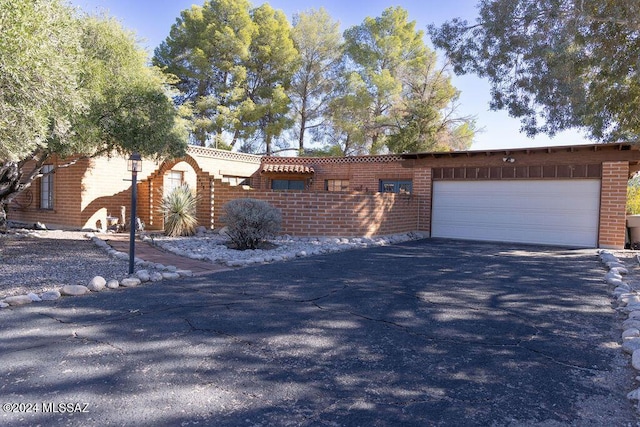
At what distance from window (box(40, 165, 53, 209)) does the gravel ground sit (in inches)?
194

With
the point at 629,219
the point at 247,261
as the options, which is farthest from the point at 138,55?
the point at 629,219

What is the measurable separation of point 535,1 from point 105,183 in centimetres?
1268

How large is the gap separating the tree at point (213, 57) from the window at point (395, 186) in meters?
9.68

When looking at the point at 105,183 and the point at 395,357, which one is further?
the point at 105,183

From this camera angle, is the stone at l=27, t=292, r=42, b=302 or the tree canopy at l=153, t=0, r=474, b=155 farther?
the tree canopy at l=153, t=0, r=474, b=155

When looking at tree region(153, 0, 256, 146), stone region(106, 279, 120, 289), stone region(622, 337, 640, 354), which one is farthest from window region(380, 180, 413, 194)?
stone region(622, 337, 640, 354)

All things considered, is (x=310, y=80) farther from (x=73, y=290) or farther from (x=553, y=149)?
(x=73, y=290)

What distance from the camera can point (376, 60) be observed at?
76.6 feet

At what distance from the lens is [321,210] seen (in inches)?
456

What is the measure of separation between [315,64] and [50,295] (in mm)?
22178

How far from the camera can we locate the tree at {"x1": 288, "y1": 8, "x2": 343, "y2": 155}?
2444cm

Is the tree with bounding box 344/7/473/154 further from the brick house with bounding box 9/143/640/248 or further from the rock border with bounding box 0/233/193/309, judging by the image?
the rock border with bounding box 0/233/193/309

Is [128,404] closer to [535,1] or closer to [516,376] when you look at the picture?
[516,376]

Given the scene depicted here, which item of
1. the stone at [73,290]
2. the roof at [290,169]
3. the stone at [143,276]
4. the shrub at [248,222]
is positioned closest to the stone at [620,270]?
the shrub at [248,222]
